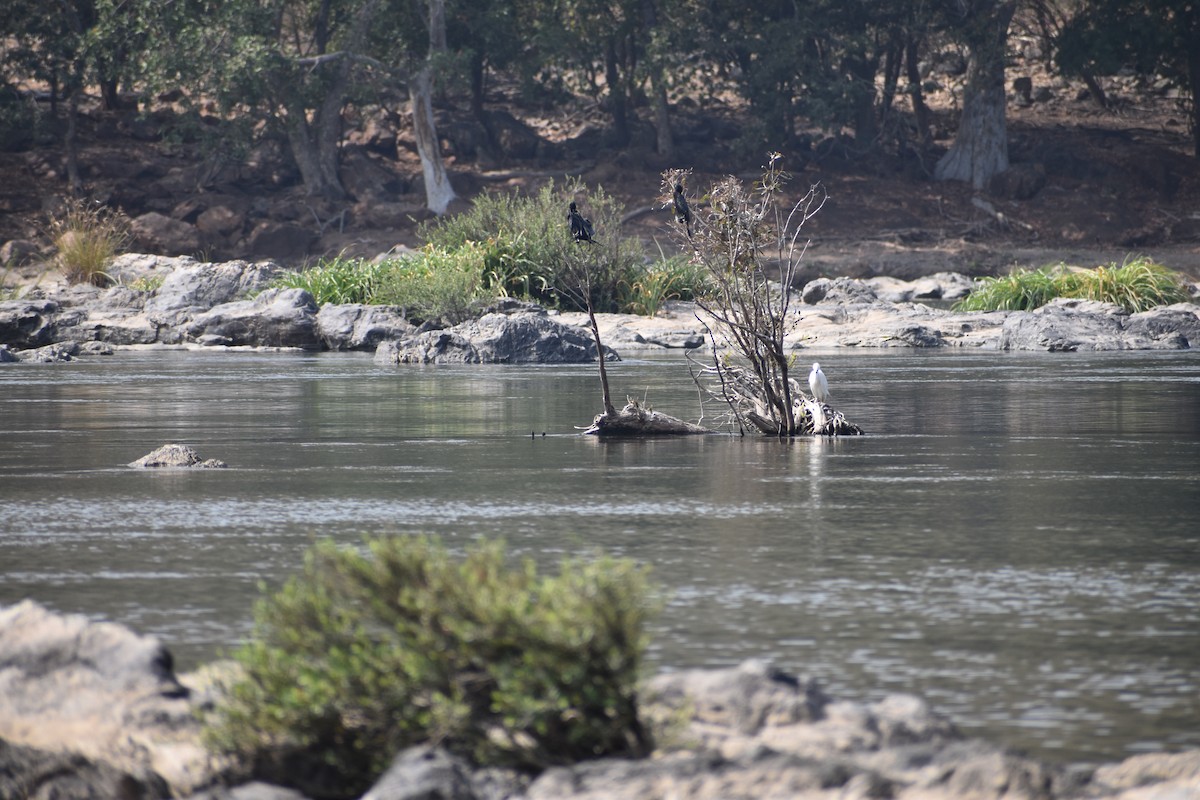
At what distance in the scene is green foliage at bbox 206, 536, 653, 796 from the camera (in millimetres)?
4746

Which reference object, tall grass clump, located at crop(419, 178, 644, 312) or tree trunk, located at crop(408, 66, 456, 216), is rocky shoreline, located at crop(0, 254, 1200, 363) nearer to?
tall grass clump, located at crop(419, 178, 644, 312)

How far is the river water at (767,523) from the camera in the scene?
631 cm

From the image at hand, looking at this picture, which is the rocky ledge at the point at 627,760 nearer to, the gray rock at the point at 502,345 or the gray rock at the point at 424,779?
the gray rock at the point at 424,779

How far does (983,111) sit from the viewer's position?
169 ft

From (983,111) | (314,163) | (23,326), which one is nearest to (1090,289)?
(983,111)

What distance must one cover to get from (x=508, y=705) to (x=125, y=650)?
1.53 metres

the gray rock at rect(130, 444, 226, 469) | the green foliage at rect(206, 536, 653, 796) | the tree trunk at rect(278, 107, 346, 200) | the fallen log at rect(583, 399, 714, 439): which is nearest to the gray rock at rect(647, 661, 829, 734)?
the green foliage at rect(206, 536, 653, 796)

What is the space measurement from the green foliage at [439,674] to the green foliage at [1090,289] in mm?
30320

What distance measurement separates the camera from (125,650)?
5605mm

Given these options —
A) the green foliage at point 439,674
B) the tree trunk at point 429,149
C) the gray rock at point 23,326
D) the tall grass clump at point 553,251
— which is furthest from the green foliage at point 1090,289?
the green foliage at point 439,674

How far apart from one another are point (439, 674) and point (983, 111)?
49059 mm

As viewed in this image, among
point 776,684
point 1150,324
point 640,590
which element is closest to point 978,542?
point 776,684

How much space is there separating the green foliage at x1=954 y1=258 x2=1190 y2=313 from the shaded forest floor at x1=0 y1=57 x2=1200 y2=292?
944cm

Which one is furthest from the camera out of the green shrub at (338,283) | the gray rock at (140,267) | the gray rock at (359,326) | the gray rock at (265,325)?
the gray rock at (140,267)
